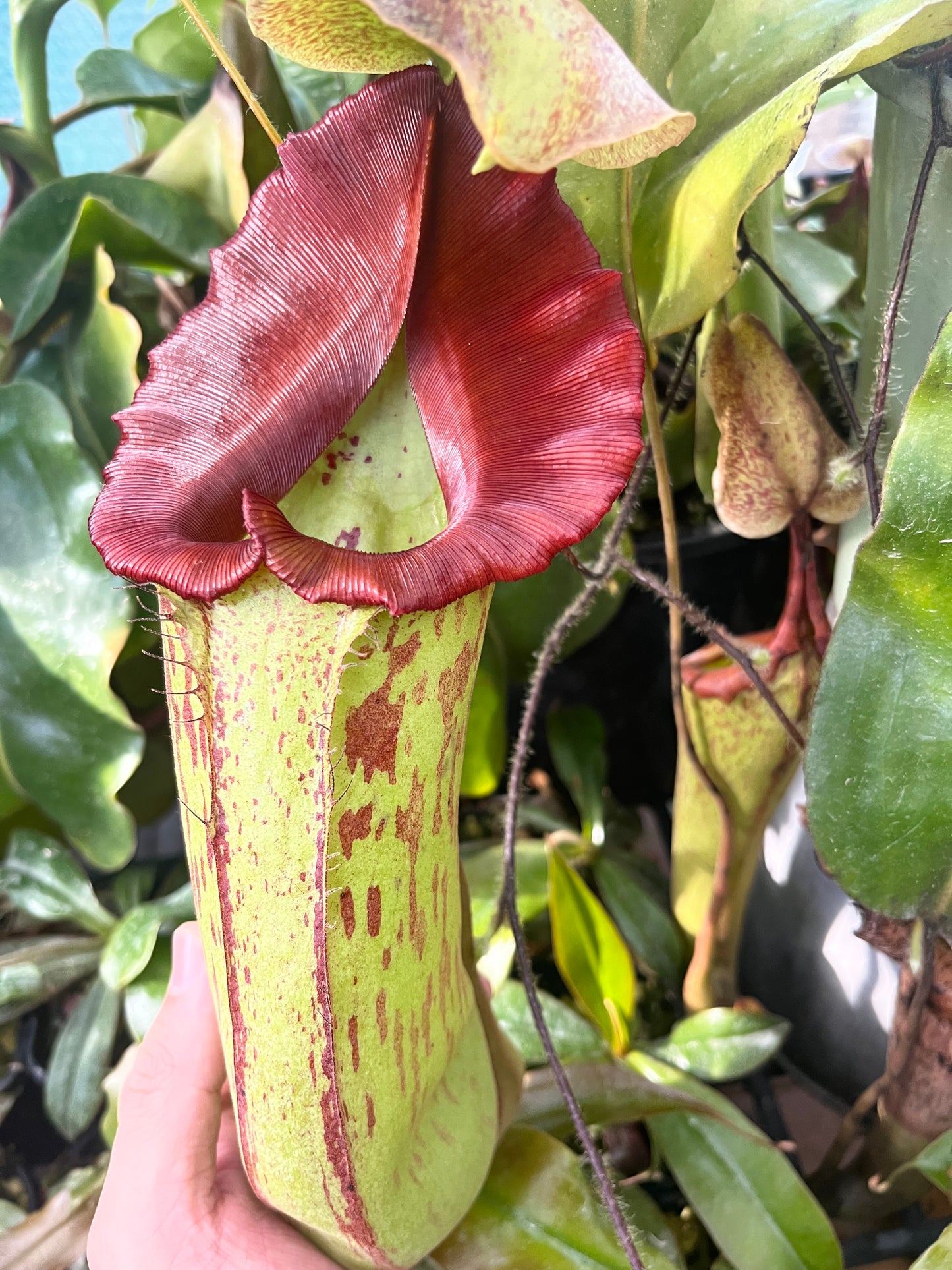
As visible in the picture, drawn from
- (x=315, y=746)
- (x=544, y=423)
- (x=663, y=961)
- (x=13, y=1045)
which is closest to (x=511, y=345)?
(x=544, y=423)

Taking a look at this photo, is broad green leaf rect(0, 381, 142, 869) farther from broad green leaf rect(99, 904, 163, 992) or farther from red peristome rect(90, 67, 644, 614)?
red peristome rect(90, 67, 644, 614)

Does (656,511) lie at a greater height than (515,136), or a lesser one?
lesser

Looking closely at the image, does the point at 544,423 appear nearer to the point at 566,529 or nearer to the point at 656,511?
the point at 566,529

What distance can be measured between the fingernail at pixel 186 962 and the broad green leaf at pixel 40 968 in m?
0.24

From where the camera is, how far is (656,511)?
0.82 meters

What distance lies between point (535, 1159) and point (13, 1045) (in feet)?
1.84

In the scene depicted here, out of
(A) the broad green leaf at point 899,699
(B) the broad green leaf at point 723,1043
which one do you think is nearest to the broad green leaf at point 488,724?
(B) the broad green leaf at point 723,1043

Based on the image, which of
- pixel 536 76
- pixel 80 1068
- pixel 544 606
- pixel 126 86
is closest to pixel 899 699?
pixel 536 76

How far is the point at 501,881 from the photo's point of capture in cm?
71

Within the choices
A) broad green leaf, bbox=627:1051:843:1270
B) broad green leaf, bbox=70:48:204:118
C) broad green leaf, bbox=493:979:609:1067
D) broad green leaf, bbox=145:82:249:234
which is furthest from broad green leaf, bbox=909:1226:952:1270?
broad green leaf, bbox=70:48:204:118

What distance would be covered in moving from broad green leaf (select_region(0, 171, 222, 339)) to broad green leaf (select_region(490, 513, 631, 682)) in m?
0.37

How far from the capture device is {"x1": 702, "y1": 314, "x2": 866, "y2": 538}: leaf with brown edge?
46 centimetres

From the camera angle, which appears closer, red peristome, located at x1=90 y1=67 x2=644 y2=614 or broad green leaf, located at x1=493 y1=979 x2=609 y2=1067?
red peristome, located at x1=90 y1=67 x2=644 y2=614

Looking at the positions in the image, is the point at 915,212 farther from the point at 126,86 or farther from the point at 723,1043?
the point at 126,86
